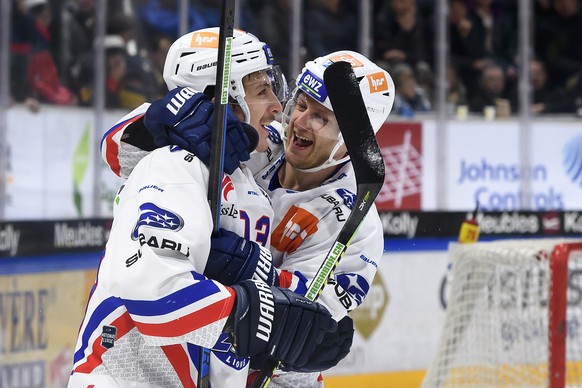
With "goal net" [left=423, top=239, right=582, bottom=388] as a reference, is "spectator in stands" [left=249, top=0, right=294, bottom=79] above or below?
above

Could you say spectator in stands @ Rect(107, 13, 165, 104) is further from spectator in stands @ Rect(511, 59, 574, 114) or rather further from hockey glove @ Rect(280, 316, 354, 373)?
hockey glove @ Rect(280, 316, 354, 373)

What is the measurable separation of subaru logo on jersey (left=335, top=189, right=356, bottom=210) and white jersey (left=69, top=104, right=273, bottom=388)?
26 cm

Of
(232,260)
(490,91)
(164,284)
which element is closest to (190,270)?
(164,284)

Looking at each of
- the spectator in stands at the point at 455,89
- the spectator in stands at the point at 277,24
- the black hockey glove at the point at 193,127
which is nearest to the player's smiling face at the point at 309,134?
the black hockey glove at the point at 193,127

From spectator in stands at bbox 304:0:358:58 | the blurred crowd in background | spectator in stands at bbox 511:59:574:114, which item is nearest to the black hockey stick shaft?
the blurred crowd in background

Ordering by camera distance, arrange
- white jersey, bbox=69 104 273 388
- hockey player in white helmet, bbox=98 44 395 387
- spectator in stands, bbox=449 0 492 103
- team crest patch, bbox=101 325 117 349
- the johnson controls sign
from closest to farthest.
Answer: white jersey, bbox=69 104 273 388
team crest patch, bbox=101 325 117 349
hockey player in white helmet, bbox=98 44 395 387
the johnson controls sign
spectator in stands, bbox=449 0 492 103

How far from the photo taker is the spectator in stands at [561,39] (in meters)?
6.94

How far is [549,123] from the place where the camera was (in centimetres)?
674

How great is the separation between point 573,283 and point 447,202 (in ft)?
5.81

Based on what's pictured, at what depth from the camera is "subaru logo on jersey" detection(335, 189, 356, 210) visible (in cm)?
243

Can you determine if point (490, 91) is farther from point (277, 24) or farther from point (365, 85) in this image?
point (365, 85)

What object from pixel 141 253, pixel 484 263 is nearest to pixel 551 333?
pixel 484 263

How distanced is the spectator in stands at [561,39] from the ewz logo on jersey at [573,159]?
402mm

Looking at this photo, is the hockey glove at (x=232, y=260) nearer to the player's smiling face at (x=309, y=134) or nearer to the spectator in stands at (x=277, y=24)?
the player's smiling face at (x=309, y=134)
